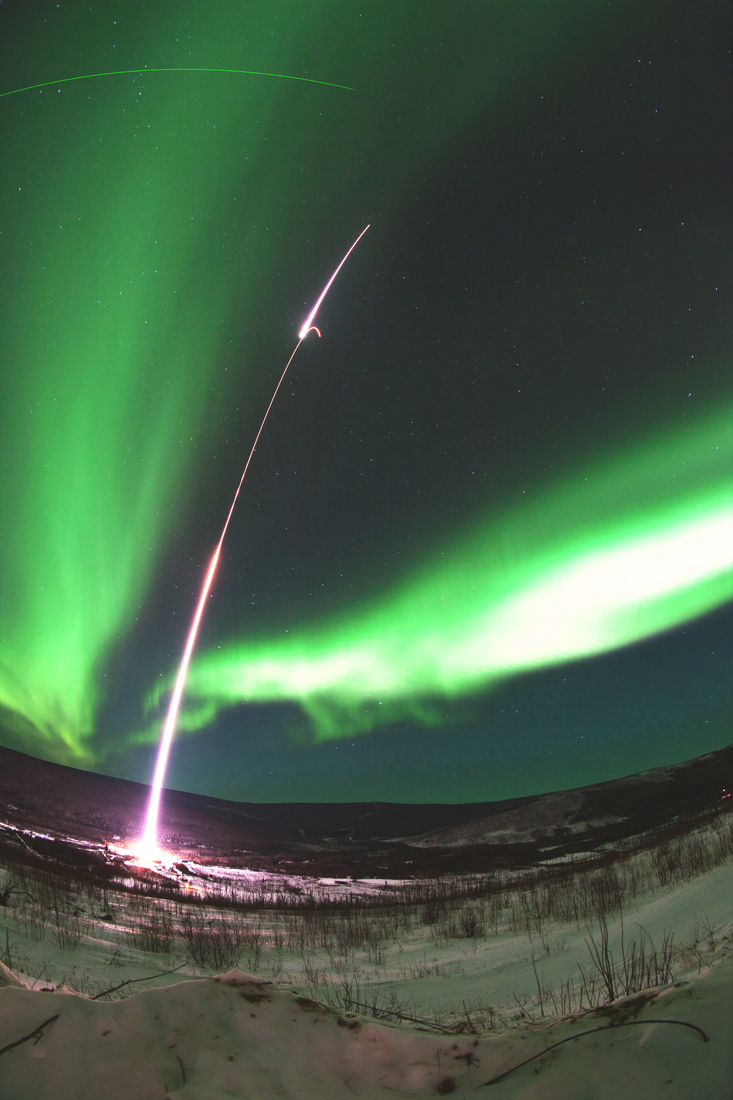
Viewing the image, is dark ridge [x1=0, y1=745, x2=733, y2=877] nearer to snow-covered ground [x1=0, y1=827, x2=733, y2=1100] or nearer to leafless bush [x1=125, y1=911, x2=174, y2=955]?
leafless bush [x1=125, y1=911, x2=174, y2=955]

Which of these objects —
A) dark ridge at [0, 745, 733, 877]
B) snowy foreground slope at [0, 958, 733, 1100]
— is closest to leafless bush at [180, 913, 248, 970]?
snowy foreground slope at [0, 958, 733, 1100]

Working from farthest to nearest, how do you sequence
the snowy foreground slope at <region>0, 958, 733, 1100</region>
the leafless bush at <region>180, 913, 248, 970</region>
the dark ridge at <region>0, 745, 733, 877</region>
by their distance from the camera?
the dark ridge at <region>0, 745, 733, 877</region> → the leafless bush at <region>180, 913, 248, 970</region> → the snowy foreground slope at <region>0, 958, 733, 1100</region>

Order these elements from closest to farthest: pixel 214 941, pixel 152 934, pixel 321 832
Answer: pixel 152 934 → pixel 214 941 → pixel 321 832

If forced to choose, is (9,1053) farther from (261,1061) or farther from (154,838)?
(154,838)

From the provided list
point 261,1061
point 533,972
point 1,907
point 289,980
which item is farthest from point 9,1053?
point 1,907

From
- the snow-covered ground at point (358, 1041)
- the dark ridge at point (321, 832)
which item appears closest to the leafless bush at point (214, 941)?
the snow-covered ground at point (358, 1041)

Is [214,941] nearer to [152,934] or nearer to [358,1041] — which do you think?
[152,934]

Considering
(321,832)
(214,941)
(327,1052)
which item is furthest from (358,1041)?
(321,832)

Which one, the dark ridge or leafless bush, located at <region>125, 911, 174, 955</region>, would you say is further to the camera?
the dark ridge

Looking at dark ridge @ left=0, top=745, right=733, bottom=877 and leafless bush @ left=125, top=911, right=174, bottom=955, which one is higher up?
leafless bush @ left=125, top=911, right=174, bottom=955
